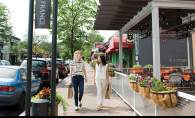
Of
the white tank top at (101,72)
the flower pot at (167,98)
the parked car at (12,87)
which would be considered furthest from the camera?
the white tank top at (101,72)

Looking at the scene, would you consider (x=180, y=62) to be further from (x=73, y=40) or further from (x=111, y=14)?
(x=111, y=14)

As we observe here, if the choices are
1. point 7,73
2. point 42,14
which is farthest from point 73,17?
point 42,14

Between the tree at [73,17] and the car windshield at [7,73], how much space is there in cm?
695

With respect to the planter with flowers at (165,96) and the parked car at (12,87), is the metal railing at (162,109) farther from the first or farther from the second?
the parked car at (12,87)

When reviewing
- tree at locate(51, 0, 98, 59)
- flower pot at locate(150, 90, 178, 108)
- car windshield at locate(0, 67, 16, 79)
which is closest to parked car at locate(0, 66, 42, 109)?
car windshield at locate(0, 67, 16, 79)

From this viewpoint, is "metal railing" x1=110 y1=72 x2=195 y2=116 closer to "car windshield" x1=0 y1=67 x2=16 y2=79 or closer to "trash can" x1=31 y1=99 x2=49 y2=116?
"trash can" x1=31 y1=99 x2=49 y2=116

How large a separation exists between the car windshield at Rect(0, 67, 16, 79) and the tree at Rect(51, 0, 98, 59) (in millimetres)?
6949

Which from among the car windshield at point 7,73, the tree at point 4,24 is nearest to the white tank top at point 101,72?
the car windshield at point 7,73

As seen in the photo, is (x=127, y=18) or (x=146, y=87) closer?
(x=146, y=87)

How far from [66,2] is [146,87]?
1055 centimetres

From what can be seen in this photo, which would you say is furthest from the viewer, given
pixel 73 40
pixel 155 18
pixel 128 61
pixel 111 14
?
pixel 128 61

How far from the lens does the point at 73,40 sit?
13195 mm

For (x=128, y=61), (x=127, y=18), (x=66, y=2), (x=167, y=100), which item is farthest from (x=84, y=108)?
(x=128, y=61)

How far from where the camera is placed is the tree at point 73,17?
41.6 feet
